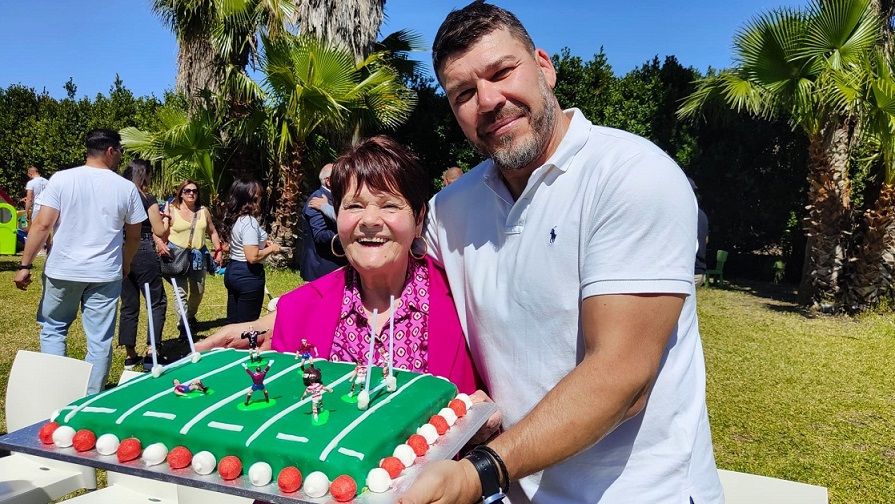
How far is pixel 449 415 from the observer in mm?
1683

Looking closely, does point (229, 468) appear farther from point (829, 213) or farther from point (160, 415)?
point (829, 213)

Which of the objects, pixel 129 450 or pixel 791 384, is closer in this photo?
pixel 129 450

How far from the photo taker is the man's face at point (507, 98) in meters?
1.68

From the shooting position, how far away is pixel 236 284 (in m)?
6.18

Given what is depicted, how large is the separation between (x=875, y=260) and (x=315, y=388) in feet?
33.6

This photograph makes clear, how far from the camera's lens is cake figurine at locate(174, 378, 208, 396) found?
168cm

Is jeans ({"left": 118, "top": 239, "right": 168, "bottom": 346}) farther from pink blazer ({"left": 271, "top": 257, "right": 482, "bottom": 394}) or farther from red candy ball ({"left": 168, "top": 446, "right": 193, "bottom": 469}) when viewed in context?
red candy ball ({"left": 168, "top": 446, "right": 193, "bottom": 469})

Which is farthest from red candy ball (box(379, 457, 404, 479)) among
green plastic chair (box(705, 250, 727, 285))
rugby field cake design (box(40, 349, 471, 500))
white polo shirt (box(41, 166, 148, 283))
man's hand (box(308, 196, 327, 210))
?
green plastic chair (box(705, 250, 727, 285))

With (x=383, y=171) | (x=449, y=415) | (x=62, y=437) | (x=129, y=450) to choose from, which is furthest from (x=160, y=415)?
(x=383, y=171)

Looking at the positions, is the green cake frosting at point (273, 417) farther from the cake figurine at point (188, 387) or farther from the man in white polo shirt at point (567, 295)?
the man in white polo shirt at point (567, 295)

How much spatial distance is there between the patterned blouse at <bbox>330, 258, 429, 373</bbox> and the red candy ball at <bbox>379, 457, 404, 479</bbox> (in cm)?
67

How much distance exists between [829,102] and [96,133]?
892cm

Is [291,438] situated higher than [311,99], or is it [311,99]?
[311,99]

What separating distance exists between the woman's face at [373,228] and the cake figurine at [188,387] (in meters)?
0.62
